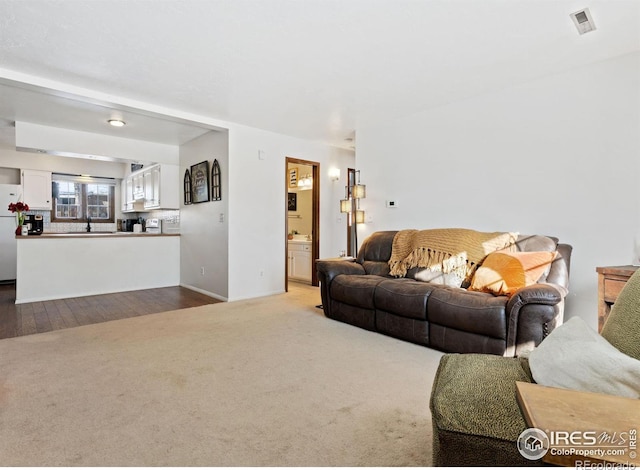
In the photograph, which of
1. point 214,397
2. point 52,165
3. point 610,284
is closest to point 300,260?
point 214,397

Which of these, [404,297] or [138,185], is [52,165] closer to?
[138,185]

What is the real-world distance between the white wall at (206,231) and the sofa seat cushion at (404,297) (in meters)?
2.42

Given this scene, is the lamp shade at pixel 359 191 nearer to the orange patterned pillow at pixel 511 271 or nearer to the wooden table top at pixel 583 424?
the orange patterned pillow at pixel 511 271

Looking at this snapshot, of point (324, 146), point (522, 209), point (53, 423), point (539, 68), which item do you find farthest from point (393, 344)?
point (324, 146)

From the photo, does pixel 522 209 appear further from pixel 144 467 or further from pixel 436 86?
pixel 144 467

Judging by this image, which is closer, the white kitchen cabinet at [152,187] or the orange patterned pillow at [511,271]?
the orange patterned pillow at [511,271]

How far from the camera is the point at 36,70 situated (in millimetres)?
3123

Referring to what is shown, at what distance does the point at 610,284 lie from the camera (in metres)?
2.39

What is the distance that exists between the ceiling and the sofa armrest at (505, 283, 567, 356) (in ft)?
6.16

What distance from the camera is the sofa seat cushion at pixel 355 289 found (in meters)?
3.49

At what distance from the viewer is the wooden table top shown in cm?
76

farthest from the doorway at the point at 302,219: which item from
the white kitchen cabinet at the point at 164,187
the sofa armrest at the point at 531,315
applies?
the sofa armrest at the point at 531,315

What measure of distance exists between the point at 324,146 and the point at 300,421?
4893 mm

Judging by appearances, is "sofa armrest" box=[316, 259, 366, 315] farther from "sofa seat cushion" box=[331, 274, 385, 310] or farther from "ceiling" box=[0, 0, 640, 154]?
"ceiling" box=[0, 0, 640, 154]
